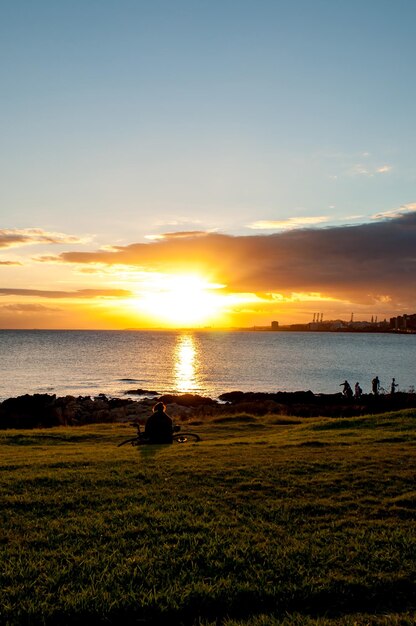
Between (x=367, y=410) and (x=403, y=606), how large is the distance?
1455 inches

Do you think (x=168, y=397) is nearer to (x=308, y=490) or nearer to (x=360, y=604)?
(x=308, y=490)

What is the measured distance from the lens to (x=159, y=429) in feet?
58.8

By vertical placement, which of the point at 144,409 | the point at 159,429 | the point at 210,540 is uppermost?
the point at 210,540

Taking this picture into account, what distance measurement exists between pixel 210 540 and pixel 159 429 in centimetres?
1041

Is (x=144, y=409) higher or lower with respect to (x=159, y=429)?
lower

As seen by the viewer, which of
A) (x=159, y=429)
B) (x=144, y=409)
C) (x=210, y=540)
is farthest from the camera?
(x=144, y=409)

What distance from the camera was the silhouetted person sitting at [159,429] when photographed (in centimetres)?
1791

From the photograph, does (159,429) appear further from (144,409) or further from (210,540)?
(144,409)

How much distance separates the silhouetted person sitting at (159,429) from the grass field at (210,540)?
3845 mm

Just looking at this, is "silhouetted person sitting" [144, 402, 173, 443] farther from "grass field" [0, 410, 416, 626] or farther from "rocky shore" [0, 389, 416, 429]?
"rocky shore" [0, 389, 416, 429]

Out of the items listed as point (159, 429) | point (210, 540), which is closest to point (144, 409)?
point (159, 429)

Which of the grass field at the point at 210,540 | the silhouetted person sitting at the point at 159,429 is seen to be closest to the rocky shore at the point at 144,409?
the silhouetted person sitting at the point at 159,429

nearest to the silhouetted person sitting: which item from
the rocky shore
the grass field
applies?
the grass field

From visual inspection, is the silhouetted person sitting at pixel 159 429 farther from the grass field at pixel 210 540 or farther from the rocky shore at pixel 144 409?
the rocky shore at pixel 144 409
